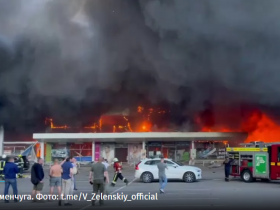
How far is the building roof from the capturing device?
37844 millimetres

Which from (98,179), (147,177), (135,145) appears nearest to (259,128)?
(135,145)

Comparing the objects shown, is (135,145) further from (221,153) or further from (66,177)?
(66,177)

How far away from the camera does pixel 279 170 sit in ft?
69.1

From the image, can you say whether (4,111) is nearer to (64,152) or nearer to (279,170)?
(64,152)

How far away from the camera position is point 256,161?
2228cm

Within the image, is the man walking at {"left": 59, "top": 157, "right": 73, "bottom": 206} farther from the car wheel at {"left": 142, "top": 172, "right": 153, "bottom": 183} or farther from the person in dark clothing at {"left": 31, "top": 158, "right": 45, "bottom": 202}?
the car wheel at {"left": 142, "top": 172, "right": 153, "bottom": 183}

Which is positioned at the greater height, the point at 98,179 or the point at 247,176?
the point at 98,179

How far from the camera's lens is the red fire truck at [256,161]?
2139 cm

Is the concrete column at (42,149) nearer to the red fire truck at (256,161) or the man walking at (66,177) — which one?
the red fire truck at (256,161)

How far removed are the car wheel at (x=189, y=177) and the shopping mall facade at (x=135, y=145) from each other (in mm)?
15164

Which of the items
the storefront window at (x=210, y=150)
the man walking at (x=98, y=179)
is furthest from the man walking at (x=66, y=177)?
the storefront window at (x=210, y=150)

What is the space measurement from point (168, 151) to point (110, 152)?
205 inches

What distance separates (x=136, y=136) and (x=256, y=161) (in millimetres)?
17080

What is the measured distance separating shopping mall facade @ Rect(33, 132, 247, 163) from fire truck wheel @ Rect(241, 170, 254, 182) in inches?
593
